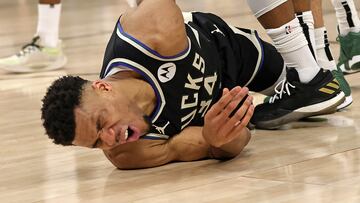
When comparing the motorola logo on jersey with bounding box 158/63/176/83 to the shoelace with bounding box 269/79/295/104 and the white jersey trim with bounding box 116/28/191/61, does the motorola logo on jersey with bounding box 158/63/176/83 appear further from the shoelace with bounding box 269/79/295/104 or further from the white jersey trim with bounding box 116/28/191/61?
the shoelace with bounding box 269/79/295/104

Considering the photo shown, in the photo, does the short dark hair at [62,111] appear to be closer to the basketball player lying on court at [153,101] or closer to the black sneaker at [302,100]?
the basketball player lying on court at [153,101]

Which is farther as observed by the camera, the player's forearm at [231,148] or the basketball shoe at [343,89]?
the basketball shoe at [343,89]

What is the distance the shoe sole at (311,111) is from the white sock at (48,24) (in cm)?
217

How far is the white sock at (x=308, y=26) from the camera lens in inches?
109

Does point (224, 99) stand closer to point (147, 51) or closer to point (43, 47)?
point (147, 51)

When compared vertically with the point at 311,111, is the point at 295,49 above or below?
above

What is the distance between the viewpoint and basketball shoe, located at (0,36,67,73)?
464cm

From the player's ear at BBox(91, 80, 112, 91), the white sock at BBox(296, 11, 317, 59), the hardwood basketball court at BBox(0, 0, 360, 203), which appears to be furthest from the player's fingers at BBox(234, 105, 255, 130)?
the white sock at BBox(296, 11, 317, 59)

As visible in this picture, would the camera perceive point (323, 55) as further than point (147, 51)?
Yes

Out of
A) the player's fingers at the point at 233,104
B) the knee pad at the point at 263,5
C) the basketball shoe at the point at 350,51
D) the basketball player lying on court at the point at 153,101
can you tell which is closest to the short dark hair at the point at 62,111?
the basketball player lying on court at the point at 153,101

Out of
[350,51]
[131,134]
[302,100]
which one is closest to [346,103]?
[302,100]

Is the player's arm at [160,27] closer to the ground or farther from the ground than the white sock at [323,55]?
farther from the ground

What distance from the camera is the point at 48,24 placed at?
4613mm

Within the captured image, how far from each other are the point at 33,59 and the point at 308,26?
227cm
